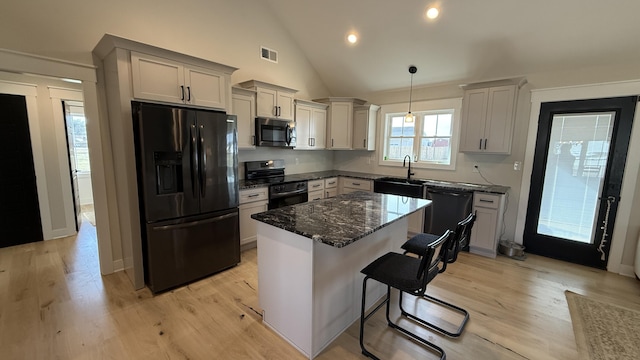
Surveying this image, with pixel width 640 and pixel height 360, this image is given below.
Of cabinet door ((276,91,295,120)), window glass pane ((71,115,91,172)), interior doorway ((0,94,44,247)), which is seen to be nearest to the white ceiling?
cabinet door ((276,91,295,120))

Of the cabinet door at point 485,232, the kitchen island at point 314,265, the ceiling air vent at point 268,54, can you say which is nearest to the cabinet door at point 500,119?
the cabinet door at point 485,232

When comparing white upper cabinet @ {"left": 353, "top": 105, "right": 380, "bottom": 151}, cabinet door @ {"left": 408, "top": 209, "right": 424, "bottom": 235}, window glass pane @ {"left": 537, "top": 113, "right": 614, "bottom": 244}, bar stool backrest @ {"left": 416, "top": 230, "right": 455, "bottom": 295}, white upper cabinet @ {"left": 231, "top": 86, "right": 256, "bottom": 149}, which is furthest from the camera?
white upper cabinet @ {"left": 353, "top": 105, "right": 380, "bottom": 151}

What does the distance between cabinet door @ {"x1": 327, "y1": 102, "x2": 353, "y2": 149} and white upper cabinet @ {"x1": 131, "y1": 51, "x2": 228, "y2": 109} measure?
2355 mm

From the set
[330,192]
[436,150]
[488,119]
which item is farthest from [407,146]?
[330,192]

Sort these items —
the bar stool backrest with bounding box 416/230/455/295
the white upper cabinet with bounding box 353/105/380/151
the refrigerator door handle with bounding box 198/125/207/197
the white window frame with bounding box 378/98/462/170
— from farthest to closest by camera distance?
the white upper cabinet with bounding box 353/105/380/151 → the white window frame with bounding box 378/98/462/170 → the refrigerator door handle with bounding box 198/125/207/197 → the bar stool backrest with bounding box 416/230/455/295

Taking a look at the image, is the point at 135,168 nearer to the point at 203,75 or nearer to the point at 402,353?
the point at 203,75

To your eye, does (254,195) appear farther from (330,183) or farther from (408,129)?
(408,129)

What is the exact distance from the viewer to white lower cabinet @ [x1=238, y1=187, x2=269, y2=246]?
357cm

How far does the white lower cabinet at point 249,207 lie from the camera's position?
3.57 meters

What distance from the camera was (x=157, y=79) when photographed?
8.57ft

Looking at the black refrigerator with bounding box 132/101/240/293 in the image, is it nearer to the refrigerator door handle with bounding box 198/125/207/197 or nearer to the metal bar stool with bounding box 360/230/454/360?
the refrigerator door handle with bounding box 198/125/207/197

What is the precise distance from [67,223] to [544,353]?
611cm

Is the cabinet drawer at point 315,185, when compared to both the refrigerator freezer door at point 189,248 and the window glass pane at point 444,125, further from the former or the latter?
the window glass pane at point 444,125

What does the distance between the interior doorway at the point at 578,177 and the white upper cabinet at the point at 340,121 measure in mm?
2810
